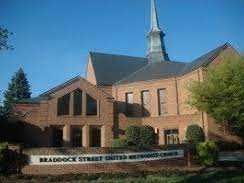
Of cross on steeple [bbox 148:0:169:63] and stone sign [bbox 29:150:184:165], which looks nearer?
stone sign [bbox 29:150:184:165]

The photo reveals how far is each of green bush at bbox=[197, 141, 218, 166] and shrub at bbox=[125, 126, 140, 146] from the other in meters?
10.8

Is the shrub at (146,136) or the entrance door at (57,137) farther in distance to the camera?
the entrance door at (57,137)

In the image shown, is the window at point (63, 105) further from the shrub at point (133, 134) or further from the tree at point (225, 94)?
the tree at point (225, 94)

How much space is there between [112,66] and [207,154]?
25.7m

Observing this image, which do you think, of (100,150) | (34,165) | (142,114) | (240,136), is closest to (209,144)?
(100,150)

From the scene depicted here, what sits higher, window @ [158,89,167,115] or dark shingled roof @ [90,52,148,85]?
dark shingled roof @ [90,52,148,85]

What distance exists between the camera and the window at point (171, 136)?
117ft

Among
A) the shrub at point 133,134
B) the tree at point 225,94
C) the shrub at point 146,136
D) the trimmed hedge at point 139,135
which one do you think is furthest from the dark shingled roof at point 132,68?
the shrub at point 133,134

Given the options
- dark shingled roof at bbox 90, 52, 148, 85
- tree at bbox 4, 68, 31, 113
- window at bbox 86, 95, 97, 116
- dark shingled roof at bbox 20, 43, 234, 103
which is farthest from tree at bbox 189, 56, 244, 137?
tree at bbox 4, 68, 31, 113

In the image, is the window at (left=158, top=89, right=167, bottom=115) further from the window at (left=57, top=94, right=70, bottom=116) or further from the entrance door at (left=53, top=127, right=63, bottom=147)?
the entrance door at (left=53, top=127, right=63, bottom=147)

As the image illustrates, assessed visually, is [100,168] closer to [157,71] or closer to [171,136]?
[171,136]

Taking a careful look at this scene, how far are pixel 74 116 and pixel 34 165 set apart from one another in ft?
48.1

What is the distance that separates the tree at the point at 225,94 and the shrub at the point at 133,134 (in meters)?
5.95

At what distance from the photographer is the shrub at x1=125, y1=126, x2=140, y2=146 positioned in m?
31.7
